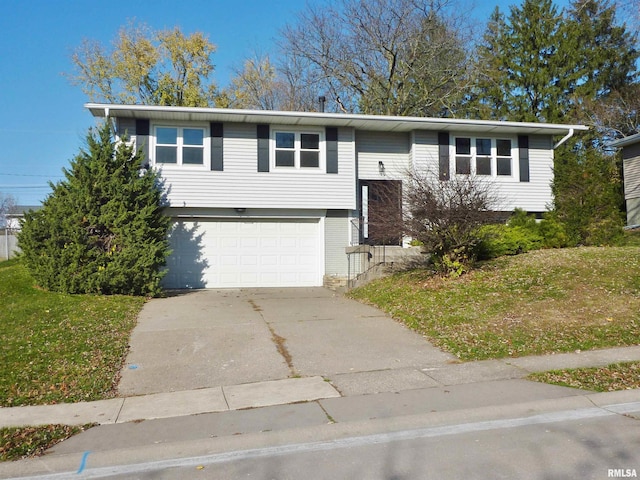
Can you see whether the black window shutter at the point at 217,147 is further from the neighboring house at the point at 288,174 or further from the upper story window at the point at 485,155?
the upper story window at the point at 485,155

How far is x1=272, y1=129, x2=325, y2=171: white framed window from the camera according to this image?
1634 centimetres

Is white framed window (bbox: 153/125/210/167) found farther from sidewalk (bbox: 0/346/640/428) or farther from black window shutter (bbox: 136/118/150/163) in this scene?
sidewalk (bbox: 0/346/640/428)

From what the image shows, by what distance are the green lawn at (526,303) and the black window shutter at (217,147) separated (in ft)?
18.9

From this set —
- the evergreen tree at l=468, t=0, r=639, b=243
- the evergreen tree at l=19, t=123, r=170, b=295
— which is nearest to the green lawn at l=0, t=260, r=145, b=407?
the evergreen tree at l=19, t=123, r=170, b=295

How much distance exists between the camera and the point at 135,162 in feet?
46.0

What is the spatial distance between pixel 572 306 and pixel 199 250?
10.6 metres

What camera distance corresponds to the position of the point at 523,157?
1783 centimetres

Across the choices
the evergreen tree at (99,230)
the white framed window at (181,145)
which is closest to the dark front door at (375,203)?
the white framed window at (181,145)

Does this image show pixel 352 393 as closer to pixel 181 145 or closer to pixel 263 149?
pixel 263 149

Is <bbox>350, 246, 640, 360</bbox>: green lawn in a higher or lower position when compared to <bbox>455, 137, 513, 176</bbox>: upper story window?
lower

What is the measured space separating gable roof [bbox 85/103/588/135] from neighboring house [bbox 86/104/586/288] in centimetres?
3

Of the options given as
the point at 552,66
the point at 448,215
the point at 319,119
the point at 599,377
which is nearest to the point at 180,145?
the point at 319,119

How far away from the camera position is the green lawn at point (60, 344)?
6.57m

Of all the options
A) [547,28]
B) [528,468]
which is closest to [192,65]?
[547,28]
